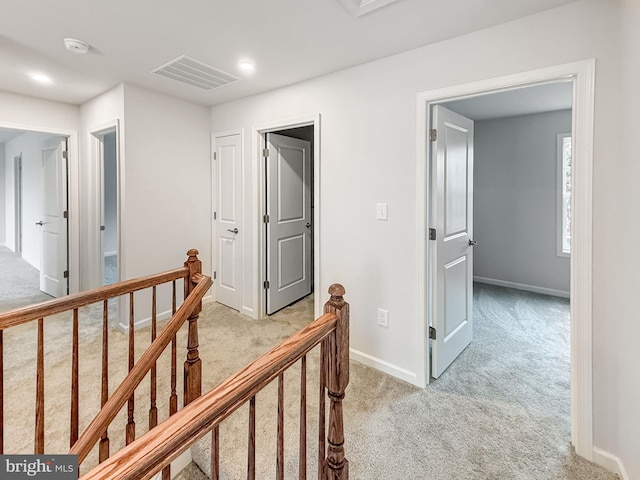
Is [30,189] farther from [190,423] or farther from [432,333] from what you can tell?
[190,423]

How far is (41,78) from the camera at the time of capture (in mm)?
2945

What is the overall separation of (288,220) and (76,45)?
227 centimetres

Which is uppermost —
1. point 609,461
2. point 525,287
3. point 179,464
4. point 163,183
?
point 163,183

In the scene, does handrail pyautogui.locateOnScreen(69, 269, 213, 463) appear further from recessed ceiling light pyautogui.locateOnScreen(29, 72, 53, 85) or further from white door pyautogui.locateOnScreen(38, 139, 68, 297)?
white door pyautogui.locateOnScreen(38, 139, 68, 297)

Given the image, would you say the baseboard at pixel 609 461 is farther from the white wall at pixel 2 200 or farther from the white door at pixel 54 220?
the white wall at pixel 2 200

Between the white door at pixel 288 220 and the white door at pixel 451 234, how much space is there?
1.77 meters

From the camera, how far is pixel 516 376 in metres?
2.41

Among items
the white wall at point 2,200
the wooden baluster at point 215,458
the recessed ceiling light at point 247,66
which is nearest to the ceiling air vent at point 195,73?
the recessed ceiling light at point 247,66

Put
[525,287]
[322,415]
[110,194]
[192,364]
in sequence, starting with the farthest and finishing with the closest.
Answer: [110,194], [525,287], [192,364], [322,415]

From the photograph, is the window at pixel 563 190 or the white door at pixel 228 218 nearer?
the white door at pixel 228 218

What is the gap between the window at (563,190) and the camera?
A: 422cm

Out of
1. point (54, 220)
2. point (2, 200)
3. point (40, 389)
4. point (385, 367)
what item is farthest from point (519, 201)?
point (2, 200)

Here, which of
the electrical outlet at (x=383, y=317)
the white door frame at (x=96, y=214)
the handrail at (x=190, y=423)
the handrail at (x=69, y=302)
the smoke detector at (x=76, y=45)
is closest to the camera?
the handrail at (x=190, y=423)

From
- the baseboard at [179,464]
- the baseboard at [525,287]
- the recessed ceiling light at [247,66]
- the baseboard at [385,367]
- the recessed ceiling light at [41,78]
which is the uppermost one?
the recessed ceiling light at [41,78]
